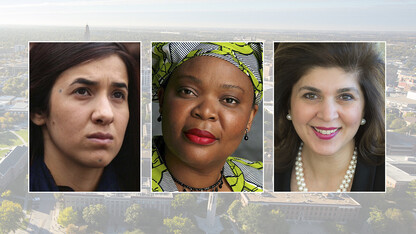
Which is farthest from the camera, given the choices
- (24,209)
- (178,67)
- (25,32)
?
(24,209)

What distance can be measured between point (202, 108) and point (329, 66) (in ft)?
3.34

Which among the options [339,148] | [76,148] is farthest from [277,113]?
[76,148]

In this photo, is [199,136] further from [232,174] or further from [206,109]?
Answer: [232,174]

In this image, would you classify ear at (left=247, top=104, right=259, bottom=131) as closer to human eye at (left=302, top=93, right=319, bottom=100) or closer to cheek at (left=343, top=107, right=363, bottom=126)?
human eye at (left=302, top=93, right=319, bottom=100)

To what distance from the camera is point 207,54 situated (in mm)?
3162

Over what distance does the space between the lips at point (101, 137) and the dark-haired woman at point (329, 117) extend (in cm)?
126

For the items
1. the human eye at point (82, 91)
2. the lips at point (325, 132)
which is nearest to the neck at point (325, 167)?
the lips at point (325, 132)

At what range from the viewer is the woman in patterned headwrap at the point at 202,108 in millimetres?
3098

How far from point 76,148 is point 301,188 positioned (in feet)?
5.73

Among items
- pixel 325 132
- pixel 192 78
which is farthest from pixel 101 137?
pixel 325 132

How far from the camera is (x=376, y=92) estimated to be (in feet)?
11.1

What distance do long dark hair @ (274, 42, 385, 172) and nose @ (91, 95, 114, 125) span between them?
4.12 ft

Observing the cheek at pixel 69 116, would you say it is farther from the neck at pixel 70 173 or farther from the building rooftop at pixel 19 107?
the building rooftop at pixel 19 107

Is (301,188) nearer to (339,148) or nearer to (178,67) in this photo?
(339,148)
